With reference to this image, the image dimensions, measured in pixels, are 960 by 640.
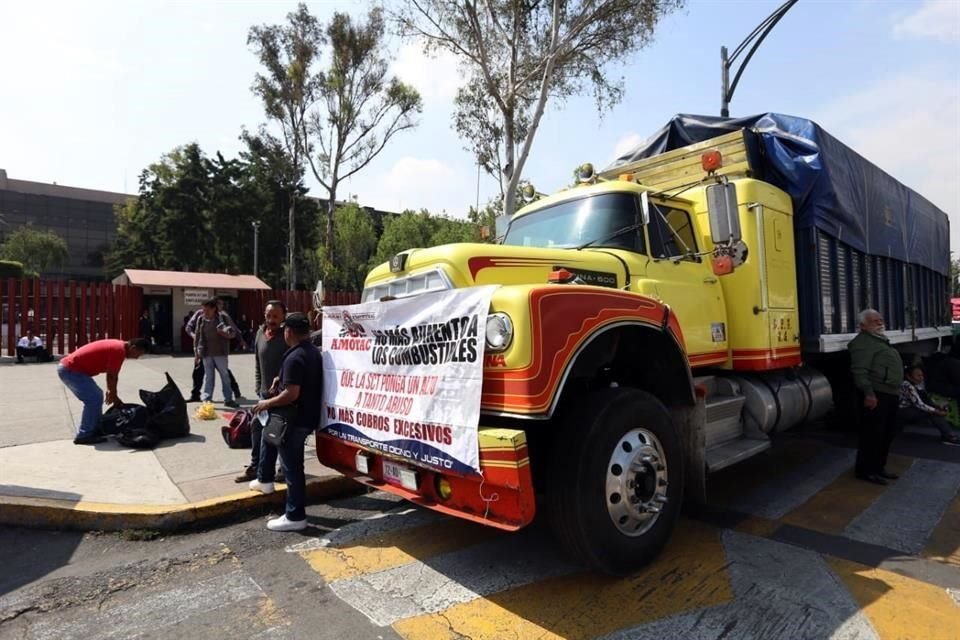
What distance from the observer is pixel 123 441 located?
254 inches

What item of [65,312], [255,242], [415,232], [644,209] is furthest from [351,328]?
[415,232]

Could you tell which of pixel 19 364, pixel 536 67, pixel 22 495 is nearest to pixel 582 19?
pixel 536 67

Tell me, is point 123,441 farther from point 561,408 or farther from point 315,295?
point 561,408

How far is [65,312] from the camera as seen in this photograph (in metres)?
17.3

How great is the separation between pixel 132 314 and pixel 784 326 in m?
19.6

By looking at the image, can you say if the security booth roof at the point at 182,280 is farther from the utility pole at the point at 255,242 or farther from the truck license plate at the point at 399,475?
the truck license plate at the point at 399,475

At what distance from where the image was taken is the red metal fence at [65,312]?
1656cm

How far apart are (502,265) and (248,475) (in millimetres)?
3205

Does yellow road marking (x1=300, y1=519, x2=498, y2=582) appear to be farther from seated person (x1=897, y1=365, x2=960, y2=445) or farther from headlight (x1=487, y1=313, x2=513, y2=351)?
seated person (x1=897, y1=365, x2=960, y2=445)

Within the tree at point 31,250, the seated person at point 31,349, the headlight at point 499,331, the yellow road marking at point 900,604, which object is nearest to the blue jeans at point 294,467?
the headlight at point 499,331

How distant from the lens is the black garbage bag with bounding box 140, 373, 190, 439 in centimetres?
662

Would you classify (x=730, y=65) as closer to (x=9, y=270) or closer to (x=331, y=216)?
(x=331, y=216)

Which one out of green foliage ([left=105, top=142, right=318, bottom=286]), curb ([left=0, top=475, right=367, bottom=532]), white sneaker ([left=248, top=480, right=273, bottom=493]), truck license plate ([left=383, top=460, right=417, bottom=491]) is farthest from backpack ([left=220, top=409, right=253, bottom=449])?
green foliage ([left=105, top=142, right=318, bottom=286])

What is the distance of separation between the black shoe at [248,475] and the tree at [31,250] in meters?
55.4
